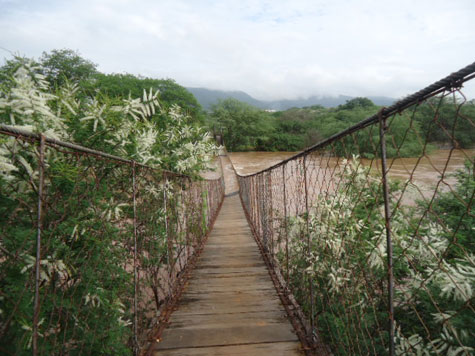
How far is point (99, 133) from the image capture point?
5.20 feet

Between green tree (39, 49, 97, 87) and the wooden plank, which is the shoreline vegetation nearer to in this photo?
the wooden plank

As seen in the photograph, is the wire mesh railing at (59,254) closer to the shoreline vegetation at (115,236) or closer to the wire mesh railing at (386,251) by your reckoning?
the shoreline vegetation at (115,236)

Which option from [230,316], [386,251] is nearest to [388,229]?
[386,251]

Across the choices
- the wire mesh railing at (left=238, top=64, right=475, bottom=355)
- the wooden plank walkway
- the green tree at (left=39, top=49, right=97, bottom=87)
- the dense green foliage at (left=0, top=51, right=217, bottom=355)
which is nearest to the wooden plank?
the wooden plank walkway

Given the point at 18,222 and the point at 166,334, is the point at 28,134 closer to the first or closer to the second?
the point at 18,222

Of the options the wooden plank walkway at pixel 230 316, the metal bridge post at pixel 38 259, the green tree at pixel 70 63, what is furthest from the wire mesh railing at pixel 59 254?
the green tree at pixel 70 63

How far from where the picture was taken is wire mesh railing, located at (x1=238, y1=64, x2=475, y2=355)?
2.28 feet

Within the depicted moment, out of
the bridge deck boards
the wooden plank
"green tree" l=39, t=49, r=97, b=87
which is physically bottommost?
the bridge deck boards

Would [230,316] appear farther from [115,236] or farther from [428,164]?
[428,164]

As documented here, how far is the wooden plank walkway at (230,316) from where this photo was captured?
1556mm

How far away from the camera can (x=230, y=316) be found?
1897 mm

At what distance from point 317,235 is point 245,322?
2.54ft

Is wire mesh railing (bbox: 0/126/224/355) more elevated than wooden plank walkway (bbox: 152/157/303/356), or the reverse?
wire mesh railing (bbox: 0/126/224/355)

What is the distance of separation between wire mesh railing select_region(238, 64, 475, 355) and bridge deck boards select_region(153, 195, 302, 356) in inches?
7.1
